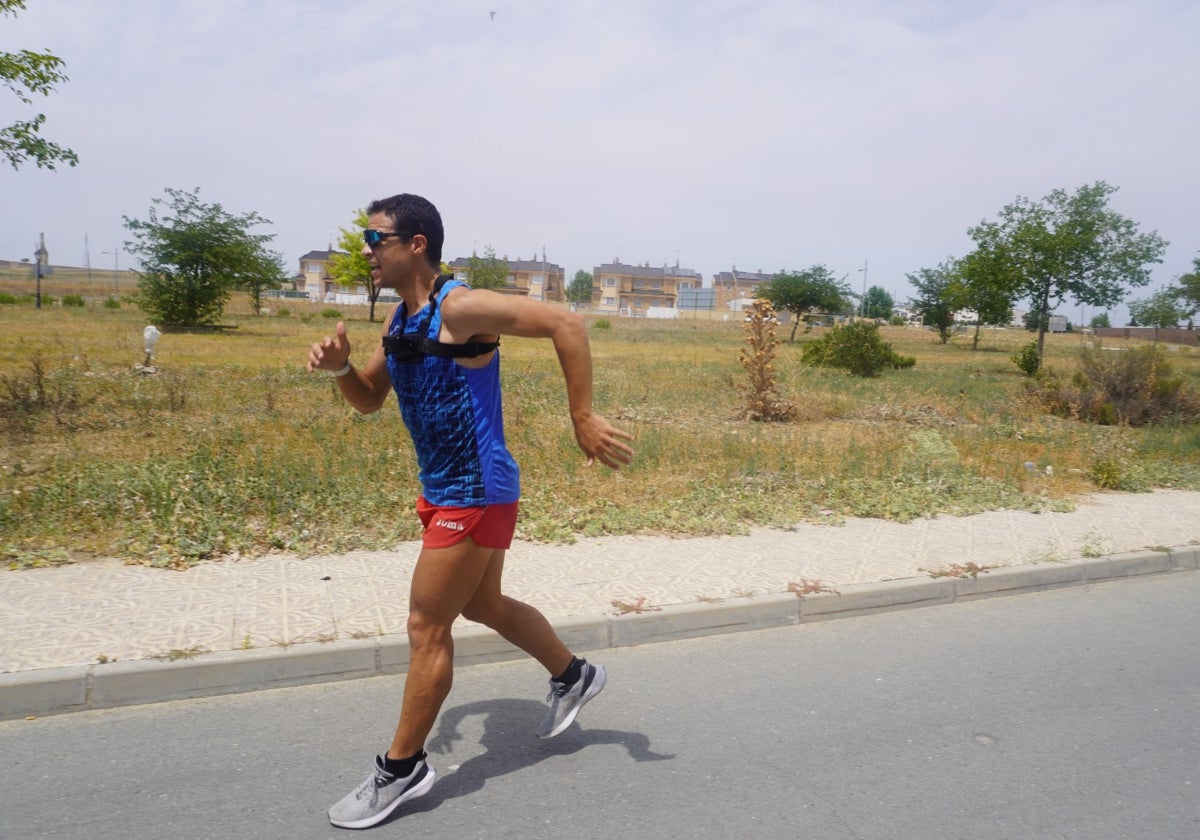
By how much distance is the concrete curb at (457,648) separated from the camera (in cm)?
396

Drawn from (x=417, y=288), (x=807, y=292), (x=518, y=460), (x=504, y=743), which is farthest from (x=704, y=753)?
(x=807, y=292)

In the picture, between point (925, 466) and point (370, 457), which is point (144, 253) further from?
point (925, 466)

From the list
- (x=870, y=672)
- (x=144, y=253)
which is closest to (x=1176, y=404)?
(x=870, y=672)

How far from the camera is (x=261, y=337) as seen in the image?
3005 centimetres

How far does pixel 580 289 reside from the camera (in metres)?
101

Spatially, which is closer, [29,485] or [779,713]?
[779,713]

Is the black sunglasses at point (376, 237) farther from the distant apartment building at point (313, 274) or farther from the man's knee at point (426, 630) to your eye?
the distant apartment building at point (313, 274)

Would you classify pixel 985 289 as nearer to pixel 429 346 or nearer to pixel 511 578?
pixel 511 578

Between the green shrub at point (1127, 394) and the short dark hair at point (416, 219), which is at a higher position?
the short dark hair at point (416, 219)

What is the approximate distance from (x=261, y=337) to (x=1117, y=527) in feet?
91.5

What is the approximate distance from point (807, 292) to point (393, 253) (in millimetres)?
52042

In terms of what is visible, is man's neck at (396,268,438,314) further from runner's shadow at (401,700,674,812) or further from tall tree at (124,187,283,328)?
tall tree at (124,187,283,328)

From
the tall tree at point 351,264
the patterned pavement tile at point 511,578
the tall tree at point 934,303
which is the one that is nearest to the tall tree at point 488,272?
the tall tree at point 351,264

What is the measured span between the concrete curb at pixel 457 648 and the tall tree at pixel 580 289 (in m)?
90.3
